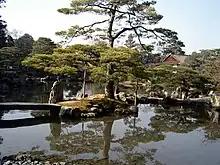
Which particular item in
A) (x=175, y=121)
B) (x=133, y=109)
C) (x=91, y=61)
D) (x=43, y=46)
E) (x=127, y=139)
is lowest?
(x=127, y=139)

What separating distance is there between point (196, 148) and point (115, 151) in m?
→ 3.03

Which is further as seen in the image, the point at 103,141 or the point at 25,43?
the point at 25,43

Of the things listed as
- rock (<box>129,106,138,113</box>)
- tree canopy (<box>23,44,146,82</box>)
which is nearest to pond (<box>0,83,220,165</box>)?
rock (<box>129,106,138,113</box>)

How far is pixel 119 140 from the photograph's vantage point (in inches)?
468

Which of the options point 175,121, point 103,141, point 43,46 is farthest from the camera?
point 43,46

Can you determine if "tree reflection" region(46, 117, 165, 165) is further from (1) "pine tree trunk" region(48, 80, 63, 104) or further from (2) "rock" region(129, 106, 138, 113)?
(1) "pine tree trunk" region(48, 80, 63, 104)

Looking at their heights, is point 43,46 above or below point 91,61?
above

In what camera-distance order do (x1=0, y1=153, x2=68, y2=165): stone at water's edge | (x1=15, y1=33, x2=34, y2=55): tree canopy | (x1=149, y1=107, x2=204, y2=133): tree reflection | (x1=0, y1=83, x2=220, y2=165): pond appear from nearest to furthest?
1. (x1=0, y1=153, x2=68, y2=165): stone at water's edge
2. (x1=0, y1=83, x2=220, y2=165): pond
3. (x1=149, y1=107, x2=204, y2=133): tree reflection
4. (x1=15, y1=33, x2=34, y2=55): tree canopy

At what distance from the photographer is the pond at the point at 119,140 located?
9.61 metres

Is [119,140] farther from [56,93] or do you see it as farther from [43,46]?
[43,46]

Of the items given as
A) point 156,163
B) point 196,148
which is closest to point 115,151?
point 156,163

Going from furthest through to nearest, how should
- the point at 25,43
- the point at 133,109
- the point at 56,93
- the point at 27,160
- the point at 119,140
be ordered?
the point at 25,43, the point at 133,109, the point at 56,93, the point at 119,140, the point at 27,160

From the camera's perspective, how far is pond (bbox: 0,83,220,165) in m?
9.61

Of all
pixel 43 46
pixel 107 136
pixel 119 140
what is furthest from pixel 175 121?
pixel 43 46
